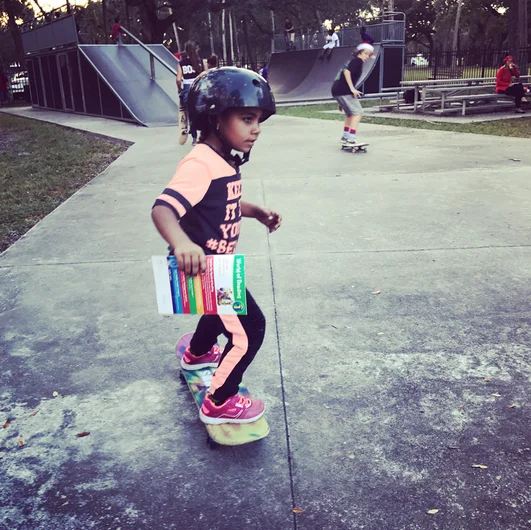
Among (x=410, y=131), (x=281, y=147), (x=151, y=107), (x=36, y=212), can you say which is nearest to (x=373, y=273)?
(x=36, y=212)

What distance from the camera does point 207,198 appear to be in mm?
2252

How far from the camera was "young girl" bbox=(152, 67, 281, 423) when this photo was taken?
215cm

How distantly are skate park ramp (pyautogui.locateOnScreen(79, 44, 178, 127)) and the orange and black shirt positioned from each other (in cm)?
1443

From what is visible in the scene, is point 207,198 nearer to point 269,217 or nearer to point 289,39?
point 269,217

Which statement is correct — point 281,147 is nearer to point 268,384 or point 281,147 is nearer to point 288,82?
point 268,384

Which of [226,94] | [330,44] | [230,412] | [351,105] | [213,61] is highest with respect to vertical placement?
[330,44]

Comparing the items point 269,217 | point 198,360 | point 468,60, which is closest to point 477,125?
point 269,217

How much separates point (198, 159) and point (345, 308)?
1794 mm

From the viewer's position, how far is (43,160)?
10.5 metres

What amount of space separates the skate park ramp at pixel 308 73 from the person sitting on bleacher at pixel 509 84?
30.7ft

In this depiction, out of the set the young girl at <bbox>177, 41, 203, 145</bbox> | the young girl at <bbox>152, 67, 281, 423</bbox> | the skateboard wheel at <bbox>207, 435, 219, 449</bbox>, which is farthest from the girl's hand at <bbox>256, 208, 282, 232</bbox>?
the young girl at <bbox>177, 41, 203, 145</bbox>

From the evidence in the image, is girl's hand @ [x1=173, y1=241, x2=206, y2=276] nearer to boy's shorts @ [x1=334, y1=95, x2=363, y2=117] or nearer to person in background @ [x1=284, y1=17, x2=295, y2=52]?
boy's shorts @ [x1=334, y1=95, x2=363, y2=117]

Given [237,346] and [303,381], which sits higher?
[237,346]

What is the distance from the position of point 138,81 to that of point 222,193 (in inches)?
685
